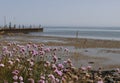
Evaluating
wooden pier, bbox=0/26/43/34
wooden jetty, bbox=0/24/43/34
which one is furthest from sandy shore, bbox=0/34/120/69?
wooden pier, bbox=0/26/43/34

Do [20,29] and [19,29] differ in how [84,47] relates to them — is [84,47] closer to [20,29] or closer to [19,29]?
[19,29]

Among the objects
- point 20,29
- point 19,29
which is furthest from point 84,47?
point 20,29

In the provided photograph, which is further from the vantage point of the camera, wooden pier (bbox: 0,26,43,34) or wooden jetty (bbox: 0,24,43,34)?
wooden pier (bbox: 0,26,43,34)

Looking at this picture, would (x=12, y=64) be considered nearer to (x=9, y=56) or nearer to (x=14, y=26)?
(x=9, y=56)

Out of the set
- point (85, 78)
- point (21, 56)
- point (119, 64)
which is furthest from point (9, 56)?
point (119, 64)

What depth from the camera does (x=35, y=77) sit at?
7039mm

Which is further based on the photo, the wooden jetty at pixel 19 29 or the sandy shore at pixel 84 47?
the wooden jetty at pixel 19 29

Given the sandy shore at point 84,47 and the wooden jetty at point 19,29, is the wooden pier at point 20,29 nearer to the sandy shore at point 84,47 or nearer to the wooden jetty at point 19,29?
the wooden jetty at point 19,29

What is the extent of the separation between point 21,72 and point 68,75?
1082 millimetres

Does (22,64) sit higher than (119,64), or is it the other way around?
(22,64)

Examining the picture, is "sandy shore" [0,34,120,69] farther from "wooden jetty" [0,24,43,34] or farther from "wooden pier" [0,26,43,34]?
"wooden pier" [0,26,43,34]

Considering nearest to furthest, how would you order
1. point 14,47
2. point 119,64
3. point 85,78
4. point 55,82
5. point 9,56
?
point 55,82 → point 85,78 → point 9,56 → point 14,47 → point 119,64

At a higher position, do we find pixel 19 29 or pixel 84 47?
pixel 84 47

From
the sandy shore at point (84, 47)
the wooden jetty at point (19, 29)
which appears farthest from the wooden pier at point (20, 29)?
the sandy shore at point (84, 47)
